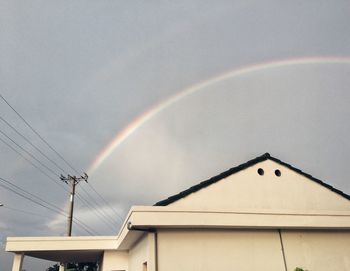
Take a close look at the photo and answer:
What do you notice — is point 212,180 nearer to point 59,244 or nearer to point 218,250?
point 218,250

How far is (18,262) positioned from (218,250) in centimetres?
1191

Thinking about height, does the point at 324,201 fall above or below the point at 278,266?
above

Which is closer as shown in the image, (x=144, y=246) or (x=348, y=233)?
(x=144, y=246)

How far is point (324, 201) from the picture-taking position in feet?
44.5

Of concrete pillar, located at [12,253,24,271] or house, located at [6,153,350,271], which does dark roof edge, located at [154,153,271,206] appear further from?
concrete pillar, located at [12,253,24,271]

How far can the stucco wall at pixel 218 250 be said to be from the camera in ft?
31.3

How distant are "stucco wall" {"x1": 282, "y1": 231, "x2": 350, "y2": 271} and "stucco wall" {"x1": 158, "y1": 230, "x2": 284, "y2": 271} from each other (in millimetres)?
487

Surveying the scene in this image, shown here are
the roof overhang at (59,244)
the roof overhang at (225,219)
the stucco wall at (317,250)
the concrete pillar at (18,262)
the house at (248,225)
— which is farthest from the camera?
the concrete pillar at (18,262)

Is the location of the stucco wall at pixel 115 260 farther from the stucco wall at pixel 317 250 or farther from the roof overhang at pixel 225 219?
the stucco wall at pixel 317 250

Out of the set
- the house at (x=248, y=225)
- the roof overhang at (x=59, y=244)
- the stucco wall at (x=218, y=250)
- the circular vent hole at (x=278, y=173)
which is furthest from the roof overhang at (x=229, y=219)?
the roof overhang at (x=59, y=244)

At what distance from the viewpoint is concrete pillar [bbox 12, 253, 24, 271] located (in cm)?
1560

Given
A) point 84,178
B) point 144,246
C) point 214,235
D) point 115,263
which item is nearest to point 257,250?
point 214,235

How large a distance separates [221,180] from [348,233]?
208 inches

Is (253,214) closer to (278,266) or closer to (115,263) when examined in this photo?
(278,266)
